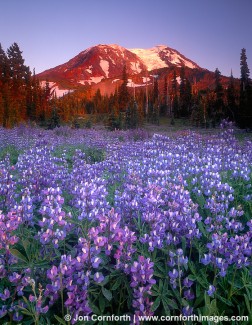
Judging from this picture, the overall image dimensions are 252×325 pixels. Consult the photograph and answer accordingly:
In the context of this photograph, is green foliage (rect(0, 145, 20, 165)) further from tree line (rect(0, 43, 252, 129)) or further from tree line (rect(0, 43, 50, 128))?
tree line (rect(0, 43, 50, 128))

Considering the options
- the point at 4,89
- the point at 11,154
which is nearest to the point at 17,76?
the point at 4,89

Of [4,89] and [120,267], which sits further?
[4,89]

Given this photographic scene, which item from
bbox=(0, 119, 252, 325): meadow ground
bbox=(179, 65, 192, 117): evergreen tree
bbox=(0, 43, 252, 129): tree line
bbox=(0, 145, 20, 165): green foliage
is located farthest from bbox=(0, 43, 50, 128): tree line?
bbox=(0, 119, 252, 325): meadow ground

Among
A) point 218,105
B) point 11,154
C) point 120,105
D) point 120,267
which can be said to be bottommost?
point 120,267

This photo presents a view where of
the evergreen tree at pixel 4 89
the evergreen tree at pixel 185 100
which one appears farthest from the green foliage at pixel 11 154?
the evergreen tree at pixel 185 100

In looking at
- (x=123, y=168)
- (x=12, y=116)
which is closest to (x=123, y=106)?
(x=12, y=116)

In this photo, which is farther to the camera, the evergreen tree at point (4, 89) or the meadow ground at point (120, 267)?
the evergreen tree at point (4, 89)

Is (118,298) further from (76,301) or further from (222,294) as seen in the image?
(222,294)

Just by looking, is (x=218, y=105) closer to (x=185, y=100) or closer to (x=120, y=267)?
(x=185, y=100)

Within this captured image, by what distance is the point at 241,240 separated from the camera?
105 inches

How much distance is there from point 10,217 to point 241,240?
1.99 metres

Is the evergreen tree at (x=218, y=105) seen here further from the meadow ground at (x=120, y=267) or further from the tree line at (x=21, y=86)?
the meadow ground at (x=120, y=267)

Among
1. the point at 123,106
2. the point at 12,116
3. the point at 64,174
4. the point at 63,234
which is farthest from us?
the point at 123,106

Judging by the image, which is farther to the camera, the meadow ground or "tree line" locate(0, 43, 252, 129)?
"tree line" locate(0, 43, 252, 129)
